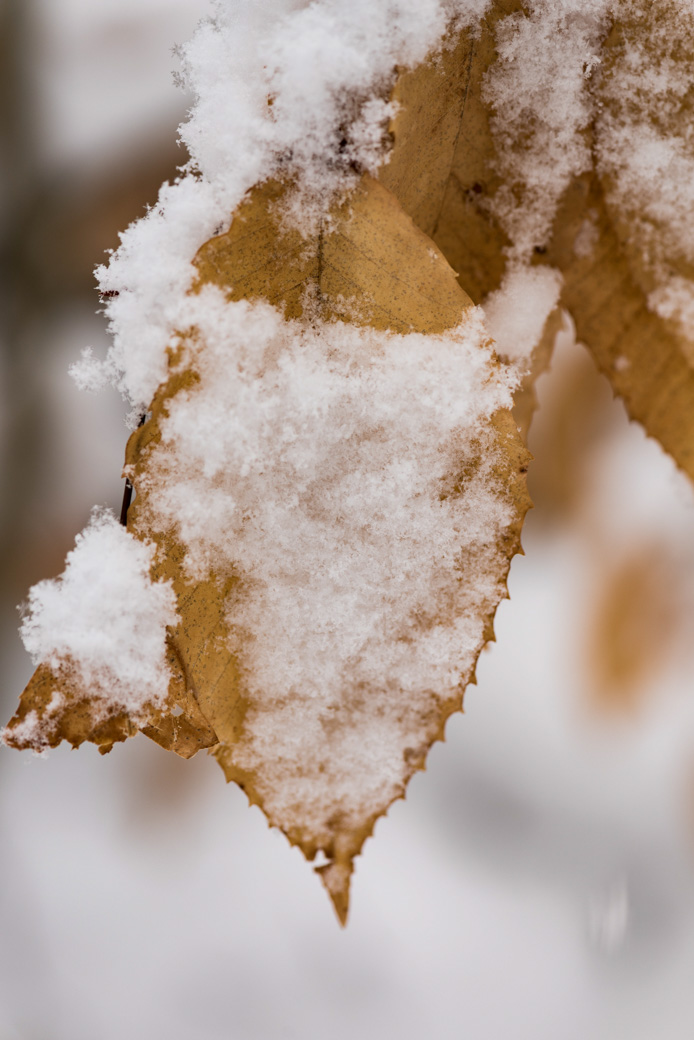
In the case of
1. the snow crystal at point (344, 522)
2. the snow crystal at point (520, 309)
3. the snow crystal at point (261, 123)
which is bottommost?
the snow crystal at point (344, 522)

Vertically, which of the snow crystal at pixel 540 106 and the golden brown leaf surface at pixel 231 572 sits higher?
the snow crystal at pixel 540 106

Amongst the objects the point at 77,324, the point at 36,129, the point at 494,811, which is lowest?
the point at 494,811

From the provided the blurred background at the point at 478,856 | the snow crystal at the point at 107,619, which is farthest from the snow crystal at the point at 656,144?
the blurred background at the point at 478,856

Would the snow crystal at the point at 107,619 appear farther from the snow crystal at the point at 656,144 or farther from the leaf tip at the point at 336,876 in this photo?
the snow crystal at the point at 656,144

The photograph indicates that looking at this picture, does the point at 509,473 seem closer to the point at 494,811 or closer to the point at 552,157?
the point at 552,157

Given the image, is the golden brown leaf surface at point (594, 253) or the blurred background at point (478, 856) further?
the blurred background at point (478, 856)

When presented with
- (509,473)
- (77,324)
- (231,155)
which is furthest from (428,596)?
(77,324)

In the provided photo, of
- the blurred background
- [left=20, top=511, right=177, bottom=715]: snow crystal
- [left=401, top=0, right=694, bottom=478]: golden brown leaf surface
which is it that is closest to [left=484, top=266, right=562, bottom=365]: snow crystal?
[left=401, top=0, right=694, bottom=478]: golden brown leaf surface
